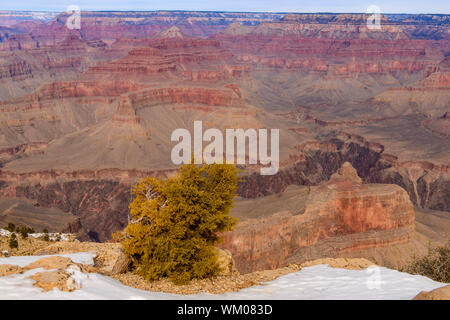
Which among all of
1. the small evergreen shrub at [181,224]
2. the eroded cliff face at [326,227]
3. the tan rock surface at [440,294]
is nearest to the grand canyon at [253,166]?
the eroded cliff face at [326,227]

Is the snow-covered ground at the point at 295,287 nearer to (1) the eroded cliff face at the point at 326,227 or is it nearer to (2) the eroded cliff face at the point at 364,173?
(1) the eroded cliff face at the point at 326,227

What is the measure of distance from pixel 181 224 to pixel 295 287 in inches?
268

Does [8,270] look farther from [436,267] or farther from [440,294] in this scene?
[436,267]

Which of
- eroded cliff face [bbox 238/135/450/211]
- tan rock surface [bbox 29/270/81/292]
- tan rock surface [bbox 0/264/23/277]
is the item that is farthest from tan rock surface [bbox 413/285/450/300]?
eroded cliff face [bbox 238/135/450/211]

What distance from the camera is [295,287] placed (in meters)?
23.7

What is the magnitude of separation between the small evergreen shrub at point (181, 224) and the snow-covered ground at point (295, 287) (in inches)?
111

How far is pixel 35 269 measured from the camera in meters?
21.8

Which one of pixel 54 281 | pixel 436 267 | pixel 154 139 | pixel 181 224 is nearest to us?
pixel 54 281

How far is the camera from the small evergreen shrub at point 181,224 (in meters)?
24.6

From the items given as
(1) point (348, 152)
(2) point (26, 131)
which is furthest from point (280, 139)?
(2) point (26, 131)

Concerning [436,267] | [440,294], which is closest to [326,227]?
[436,267]

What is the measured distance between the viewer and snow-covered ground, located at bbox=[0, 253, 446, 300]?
19.1m
